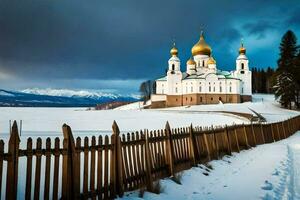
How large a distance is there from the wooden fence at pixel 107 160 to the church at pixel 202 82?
96085 mm

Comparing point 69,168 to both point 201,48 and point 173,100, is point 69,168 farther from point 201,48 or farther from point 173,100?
point 201,48

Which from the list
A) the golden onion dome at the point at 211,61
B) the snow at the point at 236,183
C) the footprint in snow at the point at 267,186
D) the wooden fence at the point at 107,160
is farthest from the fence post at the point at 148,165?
the golden onion dome at the point at 211,61

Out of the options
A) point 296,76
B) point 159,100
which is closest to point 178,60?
point 159,100

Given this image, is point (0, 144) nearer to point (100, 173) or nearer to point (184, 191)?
point (100, 173)

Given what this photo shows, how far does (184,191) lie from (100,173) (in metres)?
2.78

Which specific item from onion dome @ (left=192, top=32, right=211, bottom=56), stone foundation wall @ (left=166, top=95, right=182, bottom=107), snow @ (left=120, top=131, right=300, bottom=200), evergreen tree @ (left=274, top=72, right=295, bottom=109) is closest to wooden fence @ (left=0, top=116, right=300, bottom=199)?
snow @ (left=120, top=131, right=300, bottom=200)

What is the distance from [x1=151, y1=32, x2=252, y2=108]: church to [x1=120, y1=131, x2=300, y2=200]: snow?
9786cm

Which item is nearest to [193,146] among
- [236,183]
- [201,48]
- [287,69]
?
[236,183]

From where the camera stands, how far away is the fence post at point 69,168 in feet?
23.5

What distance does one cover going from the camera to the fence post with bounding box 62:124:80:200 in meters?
7.17

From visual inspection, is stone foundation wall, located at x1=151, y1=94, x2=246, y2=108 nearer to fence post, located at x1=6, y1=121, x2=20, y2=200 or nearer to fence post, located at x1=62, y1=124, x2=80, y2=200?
fence post, located at x1=62, y1=124, x2=80, y2=200

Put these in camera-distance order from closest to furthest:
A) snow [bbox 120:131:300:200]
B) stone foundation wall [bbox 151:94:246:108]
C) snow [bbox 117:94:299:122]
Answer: snow [bbox 120:131:300:200]
snow [bbox 117:94:299:122]
stone foundation wall [bbox 151:94:246:108]

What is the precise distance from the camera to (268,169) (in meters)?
13.6

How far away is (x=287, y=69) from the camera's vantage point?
269ft
